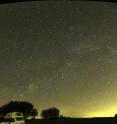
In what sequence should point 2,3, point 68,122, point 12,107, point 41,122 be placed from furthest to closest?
point 12,107
point 41,122
point 68,122
point 2,3

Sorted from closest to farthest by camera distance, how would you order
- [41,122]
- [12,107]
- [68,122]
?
[68,122] → [41,122] → [12,107]

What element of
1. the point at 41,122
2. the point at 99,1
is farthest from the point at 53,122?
the point at 99,1

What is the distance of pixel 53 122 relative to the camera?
40.6 m

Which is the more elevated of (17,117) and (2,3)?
(17,117)

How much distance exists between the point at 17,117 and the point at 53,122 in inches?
175

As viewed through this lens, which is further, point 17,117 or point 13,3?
point 17,117

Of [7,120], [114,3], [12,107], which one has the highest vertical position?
[12,107]

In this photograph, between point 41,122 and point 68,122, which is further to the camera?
point 41,122

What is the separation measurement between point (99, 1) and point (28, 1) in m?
2.17

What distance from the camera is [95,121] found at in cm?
3656

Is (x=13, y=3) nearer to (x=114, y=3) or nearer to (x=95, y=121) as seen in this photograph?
(x=114, y=3)

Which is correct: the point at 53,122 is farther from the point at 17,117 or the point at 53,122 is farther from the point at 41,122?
the point at 17,117

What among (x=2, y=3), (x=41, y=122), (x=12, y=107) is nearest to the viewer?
(x=2, y=3)

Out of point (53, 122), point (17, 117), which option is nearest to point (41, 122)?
point (53, 122)
